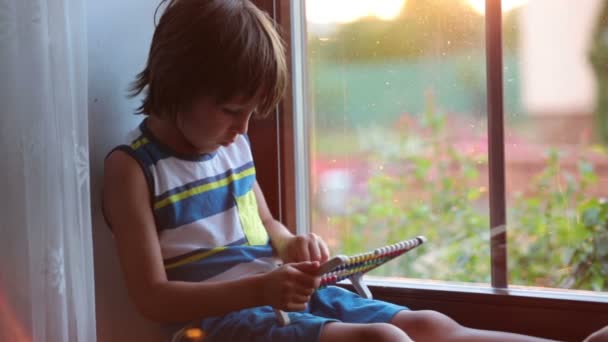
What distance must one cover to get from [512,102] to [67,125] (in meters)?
0.75

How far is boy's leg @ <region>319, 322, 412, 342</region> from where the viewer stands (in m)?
0.93

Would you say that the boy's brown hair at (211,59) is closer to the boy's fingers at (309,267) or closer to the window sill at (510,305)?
the boy's fingers at (309,267)

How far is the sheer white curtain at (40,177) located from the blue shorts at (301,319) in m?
0.20

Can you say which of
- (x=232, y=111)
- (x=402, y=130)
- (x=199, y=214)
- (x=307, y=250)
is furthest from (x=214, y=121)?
(x=402, y=130)

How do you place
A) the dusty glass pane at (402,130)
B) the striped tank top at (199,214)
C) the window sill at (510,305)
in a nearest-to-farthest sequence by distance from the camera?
the striped tank top at (199,214) → the window sill at (510,305) → the dusty glass pane at (402,130)

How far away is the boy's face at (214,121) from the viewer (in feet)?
3.36

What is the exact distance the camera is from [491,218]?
51.2 inches

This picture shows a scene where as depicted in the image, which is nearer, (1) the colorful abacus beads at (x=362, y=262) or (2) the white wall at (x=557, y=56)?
(1) the colorful abacus beads at (x=362, y=262)

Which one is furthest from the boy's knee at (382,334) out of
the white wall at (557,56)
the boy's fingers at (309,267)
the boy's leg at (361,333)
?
the white wall at (557,56)

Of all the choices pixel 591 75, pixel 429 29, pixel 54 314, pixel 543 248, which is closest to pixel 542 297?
pixel 543 248

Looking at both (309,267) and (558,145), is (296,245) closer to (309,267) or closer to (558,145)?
(309,267)

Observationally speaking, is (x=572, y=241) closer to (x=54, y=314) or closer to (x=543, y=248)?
(x=543, y=248)

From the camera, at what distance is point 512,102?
1271mm

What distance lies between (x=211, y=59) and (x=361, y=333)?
420 millimetres
